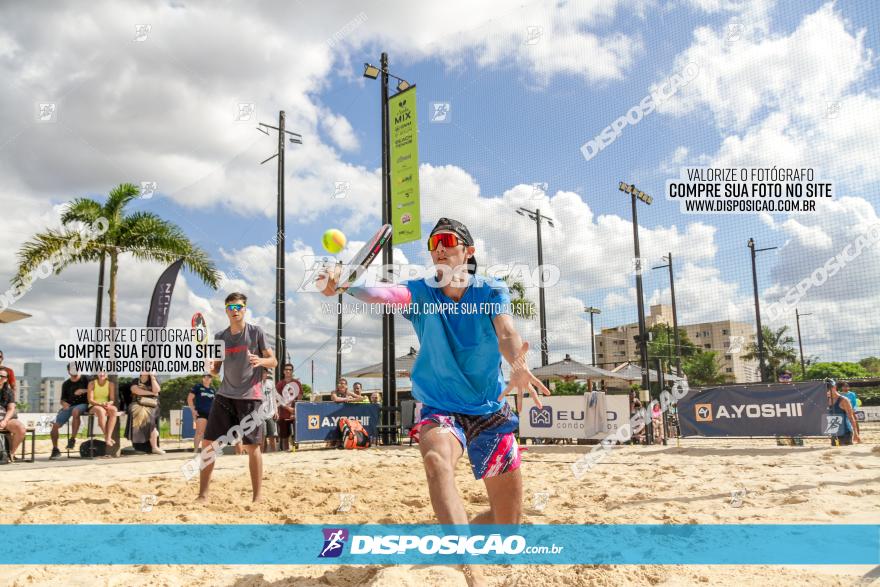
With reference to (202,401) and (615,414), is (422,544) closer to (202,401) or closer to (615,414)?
(202,401)

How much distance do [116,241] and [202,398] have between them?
35.3 feet

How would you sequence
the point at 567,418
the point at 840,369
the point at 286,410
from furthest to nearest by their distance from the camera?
the point at 840,369
the point at 567,418
the point at 286,410

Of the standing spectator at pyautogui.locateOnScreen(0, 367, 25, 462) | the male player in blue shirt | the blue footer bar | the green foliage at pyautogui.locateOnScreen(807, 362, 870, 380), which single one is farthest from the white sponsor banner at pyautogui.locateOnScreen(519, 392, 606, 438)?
the green foliage at pyautogui.locateOnScreen(807, 362, 870, 380)

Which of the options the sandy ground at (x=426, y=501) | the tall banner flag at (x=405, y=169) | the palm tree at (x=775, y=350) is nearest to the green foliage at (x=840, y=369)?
the palm tree at (x=775, y=350)

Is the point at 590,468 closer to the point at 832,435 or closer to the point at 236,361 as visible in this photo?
the point at 236,361

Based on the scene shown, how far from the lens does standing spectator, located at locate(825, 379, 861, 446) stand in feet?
38.5

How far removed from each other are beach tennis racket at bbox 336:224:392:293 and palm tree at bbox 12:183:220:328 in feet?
58.0

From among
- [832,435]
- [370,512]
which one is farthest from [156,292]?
[832,435]

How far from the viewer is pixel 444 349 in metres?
3.04

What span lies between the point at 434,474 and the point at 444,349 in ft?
2.09

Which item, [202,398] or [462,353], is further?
[202,398]

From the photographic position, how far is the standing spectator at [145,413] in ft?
38.0

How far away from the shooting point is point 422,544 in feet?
11.9

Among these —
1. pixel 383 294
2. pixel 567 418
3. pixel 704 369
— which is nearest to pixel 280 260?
pixel 567 418
